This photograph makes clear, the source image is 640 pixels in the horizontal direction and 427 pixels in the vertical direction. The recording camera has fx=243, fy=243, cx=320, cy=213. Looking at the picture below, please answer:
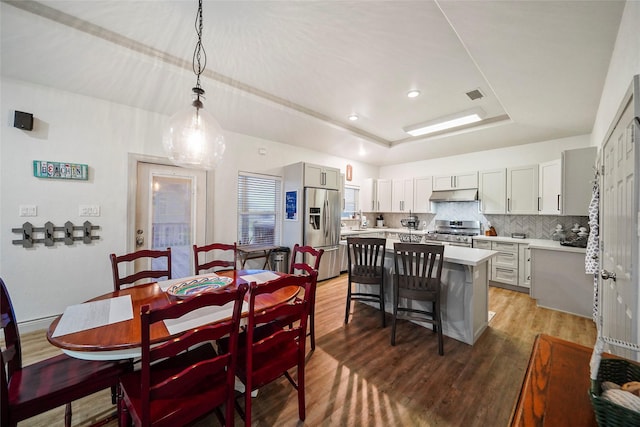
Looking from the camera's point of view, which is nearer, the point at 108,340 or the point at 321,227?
the point at 108,340

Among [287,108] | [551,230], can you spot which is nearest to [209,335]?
[287,108]

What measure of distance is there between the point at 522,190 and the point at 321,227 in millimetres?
3655

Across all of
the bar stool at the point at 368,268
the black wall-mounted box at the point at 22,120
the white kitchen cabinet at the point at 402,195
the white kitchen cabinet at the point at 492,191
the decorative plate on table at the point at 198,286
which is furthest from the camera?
the white kitchen cabinet at the point at 402,195

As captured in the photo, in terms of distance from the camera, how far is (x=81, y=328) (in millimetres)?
1272

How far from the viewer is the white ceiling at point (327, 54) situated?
1.83 m

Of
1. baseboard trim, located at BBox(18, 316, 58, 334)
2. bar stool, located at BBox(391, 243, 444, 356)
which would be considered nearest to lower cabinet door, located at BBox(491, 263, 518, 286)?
bar stool, located at BBox(391, 243, 444, 356)

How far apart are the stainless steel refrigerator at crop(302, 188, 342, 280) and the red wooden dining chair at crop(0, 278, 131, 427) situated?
10.3ft

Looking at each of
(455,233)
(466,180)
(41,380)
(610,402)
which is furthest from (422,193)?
(41,380)

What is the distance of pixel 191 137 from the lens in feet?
6.48

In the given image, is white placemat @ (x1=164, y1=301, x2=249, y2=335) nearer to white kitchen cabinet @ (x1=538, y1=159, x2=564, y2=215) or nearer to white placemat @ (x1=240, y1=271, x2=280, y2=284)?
white placemat @ (x1=240, y1=271, x2=280, y2=284)

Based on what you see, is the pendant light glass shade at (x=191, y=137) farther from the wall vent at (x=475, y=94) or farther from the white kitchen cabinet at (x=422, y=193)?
the white kitchen cabinet at (x=422, y=193)

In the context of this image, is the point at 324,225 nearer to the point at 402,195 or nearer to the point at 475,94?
the point at 402,195

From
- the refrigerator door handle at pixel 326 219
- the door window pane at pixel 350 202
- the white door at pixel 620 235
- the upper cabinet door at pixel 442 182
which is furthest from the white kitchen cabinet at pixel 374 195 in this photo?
the white door at pixel 620 235

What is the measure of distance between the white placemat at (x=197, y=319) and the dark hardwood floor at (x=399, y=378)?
0.75m
